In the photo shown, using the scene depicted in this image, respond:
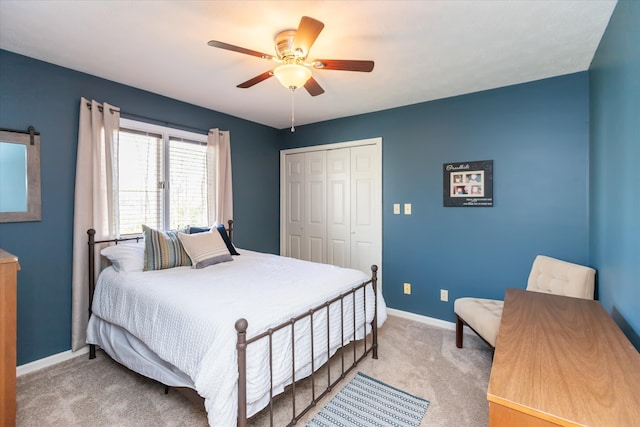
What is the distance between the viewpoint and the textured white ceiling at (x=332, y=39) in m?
1.74

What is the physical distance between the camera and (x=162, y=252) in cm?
257

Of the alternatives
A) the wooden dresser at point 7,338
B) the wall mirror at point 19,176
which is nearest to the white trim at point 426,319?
the wooden dresser at point 7,338

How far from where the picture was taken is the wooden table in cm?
85

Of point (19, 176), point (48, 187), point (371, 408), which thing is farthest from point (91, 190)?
point (371, 408)

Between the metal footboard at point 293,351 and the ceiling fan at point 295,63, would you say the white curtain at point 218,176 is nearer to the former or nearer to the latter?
the ceiling fan at point 295,63

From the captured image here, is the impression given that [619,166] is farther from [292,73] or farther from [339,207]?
[339,207]

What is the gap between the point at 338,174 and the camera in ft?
13.2

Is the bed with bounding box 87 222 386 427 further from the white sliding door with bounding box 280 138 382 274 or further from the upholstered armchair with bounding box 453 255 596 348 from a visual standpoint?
the white sliding door with bounding box 280 138 382 274

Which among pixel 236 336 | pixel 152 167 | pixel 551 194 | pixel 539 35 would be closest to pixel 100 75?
pixel 152 167

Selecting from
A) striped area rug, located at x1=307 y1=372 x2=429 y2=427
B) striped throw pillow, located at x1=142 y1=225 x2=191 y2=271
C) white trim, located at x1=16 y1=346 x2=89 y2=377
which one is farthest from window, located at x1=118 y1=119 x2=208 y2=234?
striped area rug, located at x1=307 y1=372 x2=429 y2=427

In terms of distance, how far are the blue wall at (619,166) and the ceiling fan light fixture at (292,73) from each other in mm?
1662

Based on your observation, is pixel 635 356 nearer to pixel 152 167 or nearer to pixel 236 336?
pixel 236 336

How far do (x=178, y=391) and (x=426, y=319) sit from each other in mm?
2530

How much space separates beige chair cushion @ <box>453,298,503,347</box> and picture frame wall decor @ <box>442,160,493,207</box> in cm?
99
